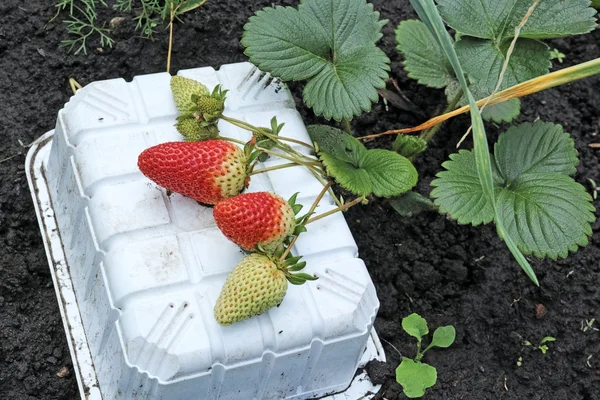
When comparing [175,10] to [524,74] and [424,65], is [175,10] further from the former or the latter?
[524,74]

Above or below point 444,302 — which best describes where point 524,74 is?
above

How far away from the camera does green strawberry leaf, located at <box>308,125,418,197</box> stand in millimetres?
1770

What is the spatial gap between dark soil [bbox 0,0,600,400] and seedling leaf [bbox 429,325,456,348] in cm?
7

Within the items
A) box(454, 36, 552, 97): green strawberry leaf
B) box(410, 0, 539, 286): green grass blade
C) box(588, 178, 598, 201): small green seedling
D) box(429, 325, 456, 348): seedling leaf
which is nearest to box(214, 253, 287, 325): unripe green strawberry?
box(410, 0, 539, 286): green grass blade

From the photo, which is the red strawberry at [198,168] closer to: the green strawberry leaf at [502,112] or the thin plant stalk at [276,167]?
the thin plant stalk at [276,167]

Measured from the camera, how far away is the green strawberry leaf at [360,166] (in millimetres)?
1770

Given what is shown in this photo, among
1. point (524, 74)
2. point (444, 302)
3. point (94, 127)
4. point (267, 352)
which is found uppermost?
point (524, 74)

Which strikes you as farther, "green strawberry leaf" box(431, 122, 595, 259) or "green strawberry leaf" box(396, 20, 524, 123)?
"green strawberry leaf" box(396, 20, 524, 123)

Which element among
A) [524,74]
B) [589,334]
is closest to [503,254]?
[589,334]

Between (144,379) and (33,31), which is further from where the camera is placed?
(33,31)

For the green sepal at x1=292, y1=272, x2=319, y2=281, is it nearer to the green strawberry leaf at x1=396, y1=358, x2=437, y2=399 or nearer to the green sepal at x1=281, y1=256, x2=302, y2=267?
the green sepal at x1=281, y1=256, x2=302, y2=267

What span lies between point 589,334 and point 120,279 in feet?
3.54

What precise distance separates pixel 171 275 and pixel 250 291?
178 millimetres

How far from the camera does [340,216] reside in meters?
1.81
